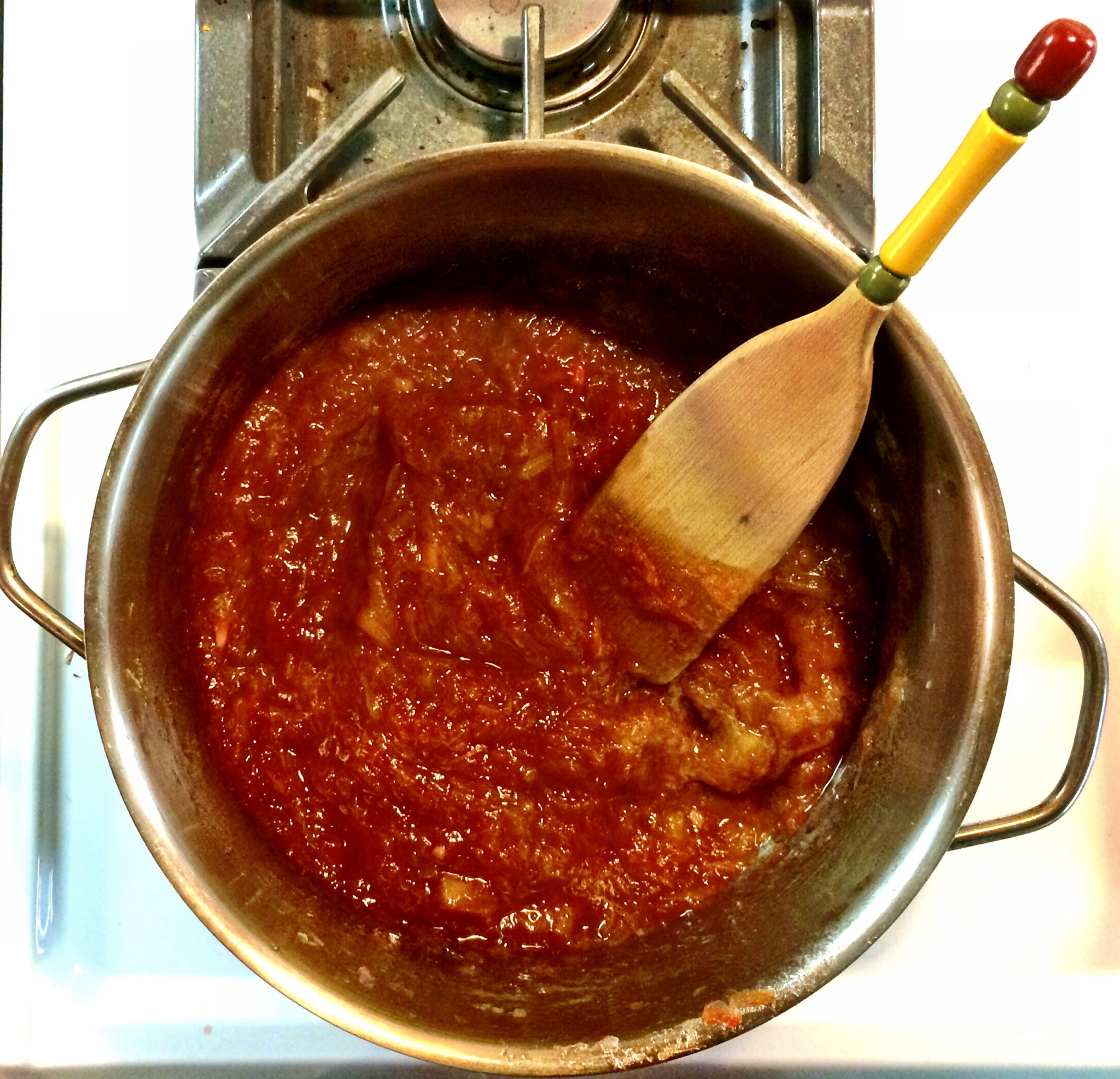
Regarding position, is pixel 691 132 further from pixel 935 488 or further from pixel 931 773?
pixel 931 773

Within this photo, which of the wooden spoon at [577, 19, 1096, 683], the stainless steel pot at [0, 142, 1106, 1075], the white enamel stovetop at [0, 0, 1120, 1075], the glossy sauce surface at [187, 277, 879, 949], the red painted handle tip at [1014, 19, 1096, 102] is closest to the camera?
the red painted handle tip at [1014, 19, 1096, 102]

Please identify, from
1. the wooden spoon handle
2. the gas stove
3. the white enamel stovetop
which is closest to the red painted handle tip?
the wooden spoon handle

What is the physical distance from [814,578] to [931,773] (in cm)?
27

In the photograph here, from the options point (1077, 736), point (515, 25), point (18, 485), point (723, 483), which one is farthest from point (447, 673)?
point (515, 25)

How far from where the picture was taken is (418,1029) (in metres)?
0.99

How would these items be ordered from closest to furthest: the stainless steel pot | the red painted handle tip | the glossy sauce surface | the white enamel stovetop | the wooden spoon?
the red painted handle tip → the wooden spoon → the stainless steel pot → the glossy sauce surface → the white enamel stovetop

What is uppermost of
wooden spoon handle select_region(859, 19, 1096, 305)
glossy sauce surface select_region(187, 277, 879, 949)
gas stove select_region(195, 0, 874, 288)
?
gas stove select_region(195, 0, 874, 288)

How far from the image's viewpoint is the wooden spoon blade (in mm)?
940

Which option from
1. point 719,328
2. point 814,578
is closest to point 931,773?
point 814,578

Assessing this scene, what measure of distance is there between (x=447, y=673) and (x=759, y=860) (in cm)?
46

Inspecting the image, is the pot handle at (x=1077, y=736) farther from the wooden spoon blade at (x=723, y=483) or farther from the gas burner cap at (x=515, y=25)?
the gas burner cap at (x=515, y=25)

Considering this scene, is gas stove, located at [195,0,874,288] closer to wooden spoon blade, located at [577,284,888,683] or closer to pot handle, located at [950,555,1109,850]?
wooden spoon blade, located at [577,284,888,683]

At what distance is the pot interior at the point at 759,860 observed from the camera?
3.17 ft

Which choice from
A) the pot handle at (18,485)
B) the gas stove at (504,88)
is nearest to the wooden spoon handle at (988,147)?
the gas stove at (504,88)
